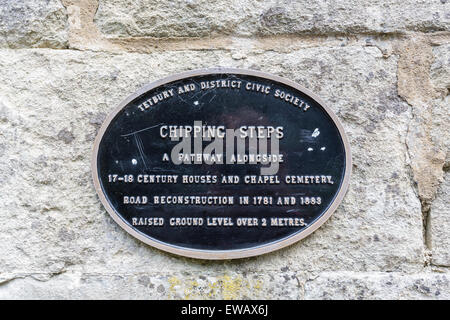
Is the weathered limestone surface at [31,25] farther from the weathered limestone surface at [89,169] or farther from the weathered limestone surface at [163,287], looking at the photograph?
the weathered limestone surface at [163,287]

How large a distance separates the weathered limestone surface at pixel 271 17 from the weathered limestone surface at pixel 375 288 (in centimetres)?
103

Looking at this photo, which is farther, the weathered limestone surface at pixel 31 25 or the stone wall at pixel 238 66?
the weathered limestone surface at pixel 31 25

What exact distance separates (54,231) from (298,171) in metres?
1.02

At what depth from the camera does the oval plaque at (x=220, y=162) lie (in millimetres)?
1701

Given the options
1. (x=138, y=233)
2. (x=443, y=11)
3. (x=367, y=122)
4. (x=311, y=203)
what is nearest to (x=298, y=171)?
(x=311, y=203)

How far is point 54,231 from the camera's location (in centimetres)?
172

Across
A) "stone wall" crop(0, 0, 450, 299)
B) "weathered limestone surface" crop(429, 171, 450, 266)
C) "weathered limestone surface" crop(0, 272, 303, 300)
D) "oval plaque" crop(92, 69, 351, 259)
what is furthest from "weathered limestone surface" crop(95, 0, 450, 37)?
"weathered limestone surface" crop(0, 272, 303, 300)

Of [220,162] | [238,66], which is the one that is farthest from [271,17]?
[220,162]

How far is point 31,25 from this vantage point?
1.80m

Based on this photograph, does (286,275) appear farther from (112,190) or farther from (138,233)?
(112,190)

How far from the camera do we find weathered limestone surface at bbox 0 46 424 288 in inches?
67.1

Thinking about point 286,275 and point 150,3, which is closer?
point 286,275

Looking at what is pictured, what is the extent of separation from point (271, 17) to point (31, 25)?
40.4 inches

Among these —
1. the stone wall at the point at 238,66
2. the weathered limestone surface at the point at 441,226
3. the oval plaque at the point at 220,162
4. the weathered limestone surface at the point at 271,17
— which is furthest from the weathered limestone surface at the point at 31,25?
the weathered limestone surface at the point at 441,226
